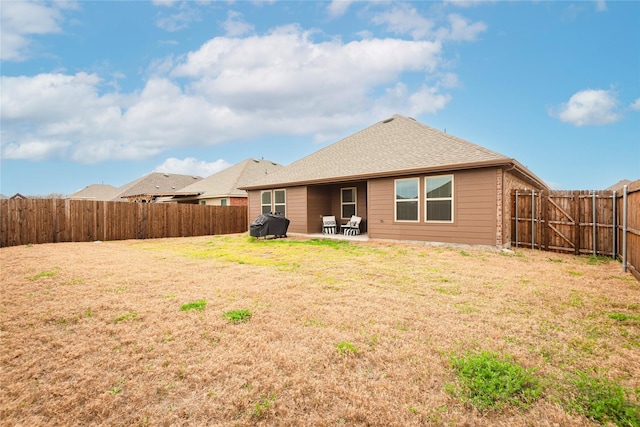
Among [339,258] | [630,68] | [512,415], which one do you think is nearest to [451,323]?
[512,415]

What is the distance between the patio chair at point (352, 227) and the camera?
13266mm

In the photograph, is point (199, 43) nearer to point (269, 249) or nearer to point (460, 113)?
point (269, 249)

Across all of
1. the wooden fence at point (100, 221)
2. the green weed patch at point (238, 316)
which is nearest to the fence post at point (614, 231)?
the green weed patch at point (238, 316)

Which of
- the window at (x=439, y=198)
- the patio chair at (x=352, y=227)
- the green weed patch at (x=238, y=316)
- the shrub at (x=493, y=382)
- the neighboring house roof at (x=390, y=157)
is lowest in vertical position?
the shrub at (x=493, y=382)

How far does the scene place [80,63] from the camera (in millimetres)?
15977

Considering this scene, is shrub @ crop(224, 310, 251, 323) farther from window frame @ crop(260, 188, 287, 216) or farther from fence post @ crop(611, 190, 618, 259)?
window frame @ crop(260, 188, 287, 216)

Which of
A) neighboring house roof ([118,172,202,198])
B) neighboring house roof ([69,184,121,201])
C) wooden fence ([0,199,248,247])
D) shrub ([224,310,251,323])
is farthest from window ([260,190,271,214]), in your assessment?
neighboring house roof ([69,184,121,201])

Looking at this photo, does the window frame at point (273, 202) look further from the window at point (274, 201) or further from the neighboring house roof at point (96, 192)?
the neighboring house roof at point (96, 192)

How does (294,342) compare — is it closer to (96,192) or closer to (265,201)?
(265,201)

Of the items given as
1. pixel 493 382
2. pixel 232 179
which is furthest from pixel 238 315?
pixel 232 179

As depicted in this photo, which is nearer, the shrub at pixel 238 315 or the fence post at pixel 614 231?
the shrub at pixel 238 315

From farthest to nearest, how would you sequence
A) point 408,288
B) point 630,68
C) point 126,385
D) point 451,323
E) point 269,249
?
1. point 630,68
2. point 269,249
3. point 408,288
4. point 451,323
5. point 126,385

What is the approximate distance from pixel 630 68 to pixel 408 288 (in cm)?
1987

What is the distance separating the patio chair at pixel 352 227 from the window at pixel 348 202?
0.80 meters
